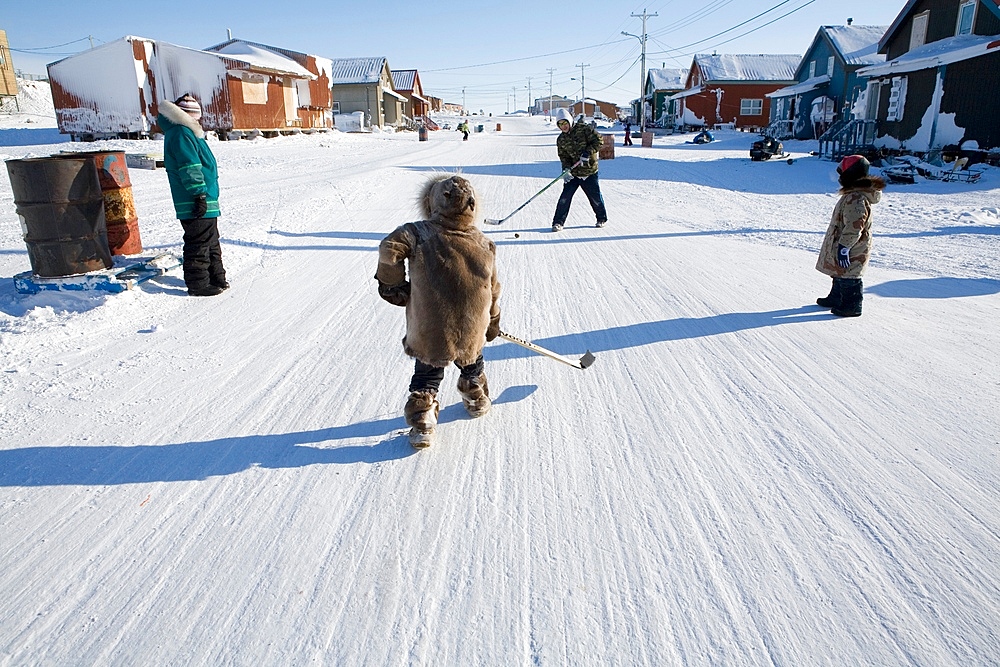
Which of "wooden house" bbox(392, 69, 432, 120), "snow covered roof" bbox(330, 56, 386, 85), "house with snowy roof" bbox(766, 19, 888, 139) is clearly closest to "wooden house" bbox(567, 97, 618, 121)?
"wooden house" bbox(392, 69, 432, 120)

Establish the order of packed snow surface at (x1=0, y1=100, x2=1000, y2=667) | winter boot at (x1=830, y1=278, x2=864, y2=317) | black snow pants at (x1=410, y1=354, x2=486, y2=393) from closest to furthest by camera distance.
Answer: packed snow surface at (x1=0, y1=100, x2=1000, y2=667), black snow pants at (x1=410, y1=354, x2=486, y2=393), winter boot at (x1=830, y1=278, x2=864, y2=317)

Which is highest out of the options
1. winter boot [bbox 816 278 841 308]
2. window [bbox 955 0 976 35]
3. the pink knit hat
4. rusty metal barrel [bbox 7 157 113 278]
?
window [bbox 955 0 976 35]

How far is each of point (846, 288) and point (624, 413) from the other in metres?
2.65

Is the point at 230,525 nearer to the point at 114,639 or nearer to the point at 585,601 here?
the point at 114,639

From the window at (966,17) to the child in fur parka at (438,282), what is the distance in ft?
75.0

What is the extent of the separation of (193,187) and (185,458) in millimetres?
3047

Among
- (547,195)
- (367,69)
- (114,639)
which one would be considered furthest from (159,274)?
(367,69)

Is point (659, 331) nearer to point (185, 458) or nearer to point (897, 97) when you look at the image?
point (185, 458)

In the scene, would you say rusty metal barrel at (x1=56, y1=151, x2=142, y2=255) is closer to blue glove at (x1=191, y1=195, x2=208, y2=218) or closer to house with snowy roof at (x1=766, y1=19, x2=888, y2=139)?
blue glove at (x1=191, y1=195, x2=208, y2=218)

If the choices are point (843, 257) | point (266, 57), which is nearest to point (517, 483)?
point (843, 257)

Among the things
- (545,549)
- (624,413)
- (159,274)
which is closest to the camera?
(545,549)

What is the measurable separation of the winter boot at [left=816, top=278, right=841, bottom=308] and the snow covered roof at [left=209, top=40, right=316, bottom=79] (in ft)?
99.2

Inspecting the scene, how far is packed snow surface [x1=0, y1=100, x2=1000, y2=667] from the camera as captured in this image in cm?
200

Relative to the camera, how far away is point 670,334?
15.1 ft
